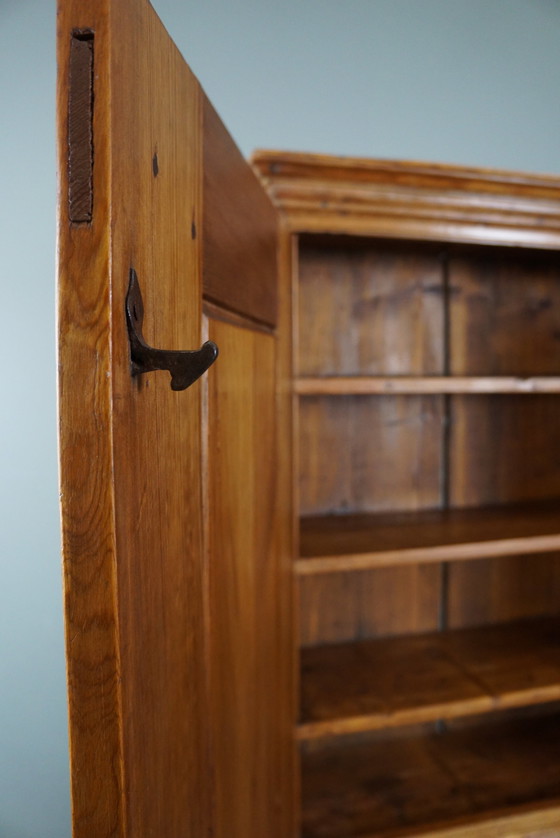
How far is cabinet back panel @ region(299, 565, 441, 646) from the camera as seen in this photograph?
1.32m

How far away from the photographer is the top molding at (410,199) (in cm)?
88

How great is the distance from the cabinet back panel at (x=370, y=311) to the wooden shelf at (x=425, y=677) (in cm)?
68

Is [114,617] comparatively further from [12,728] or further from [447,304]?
[12,728]

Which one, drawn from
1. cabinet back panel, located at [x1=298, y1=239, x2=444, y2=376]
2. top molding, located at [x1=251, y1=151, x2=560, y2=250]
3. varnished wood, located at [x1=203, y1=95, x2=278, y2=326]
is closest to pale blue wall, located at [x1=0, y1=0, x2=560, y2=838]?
cabinet back panel, located at [x1=298, y1=239, x2=444, y2=376]

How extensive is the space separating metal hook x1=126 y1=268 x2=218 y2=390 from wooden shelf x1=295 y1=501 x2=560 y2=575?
0.70 metres

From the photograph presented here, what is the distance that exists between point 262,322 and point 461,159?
→ 1.05 m

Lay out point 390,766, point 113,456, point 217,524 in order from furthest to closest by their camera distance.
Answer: point 390,766, point 217,524, point 113,456

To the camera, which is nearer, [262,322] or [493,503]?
[262,322]

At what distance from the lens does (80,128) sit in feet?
0.97

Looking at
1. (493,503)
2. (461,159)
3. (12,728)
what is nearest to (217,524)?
(493,503)

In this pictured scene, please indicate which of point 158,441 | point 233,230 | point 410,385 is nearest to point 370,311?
point 410,385

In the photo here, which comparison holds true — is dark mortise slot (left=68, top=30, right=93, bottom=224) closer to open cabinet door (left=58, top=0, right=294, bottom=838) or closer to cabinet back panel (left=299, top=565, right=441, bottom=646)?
open cabinet door (left=58, top=0, right=294, bottom=838)

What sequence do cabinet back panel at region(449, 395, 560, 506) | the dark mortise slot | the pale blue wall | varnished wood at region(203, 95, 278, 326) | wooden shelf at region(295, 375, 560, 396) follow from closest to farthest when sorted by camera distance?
the dark mortise slot < varnished wood at region(203, 95, 278, 326) < wooden shelf at region(295, 375, 560, 396) < the pale blue wall < cabinet back panel at region(449, 395, 560, 506)

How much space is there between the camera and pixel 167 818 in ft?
1.28
